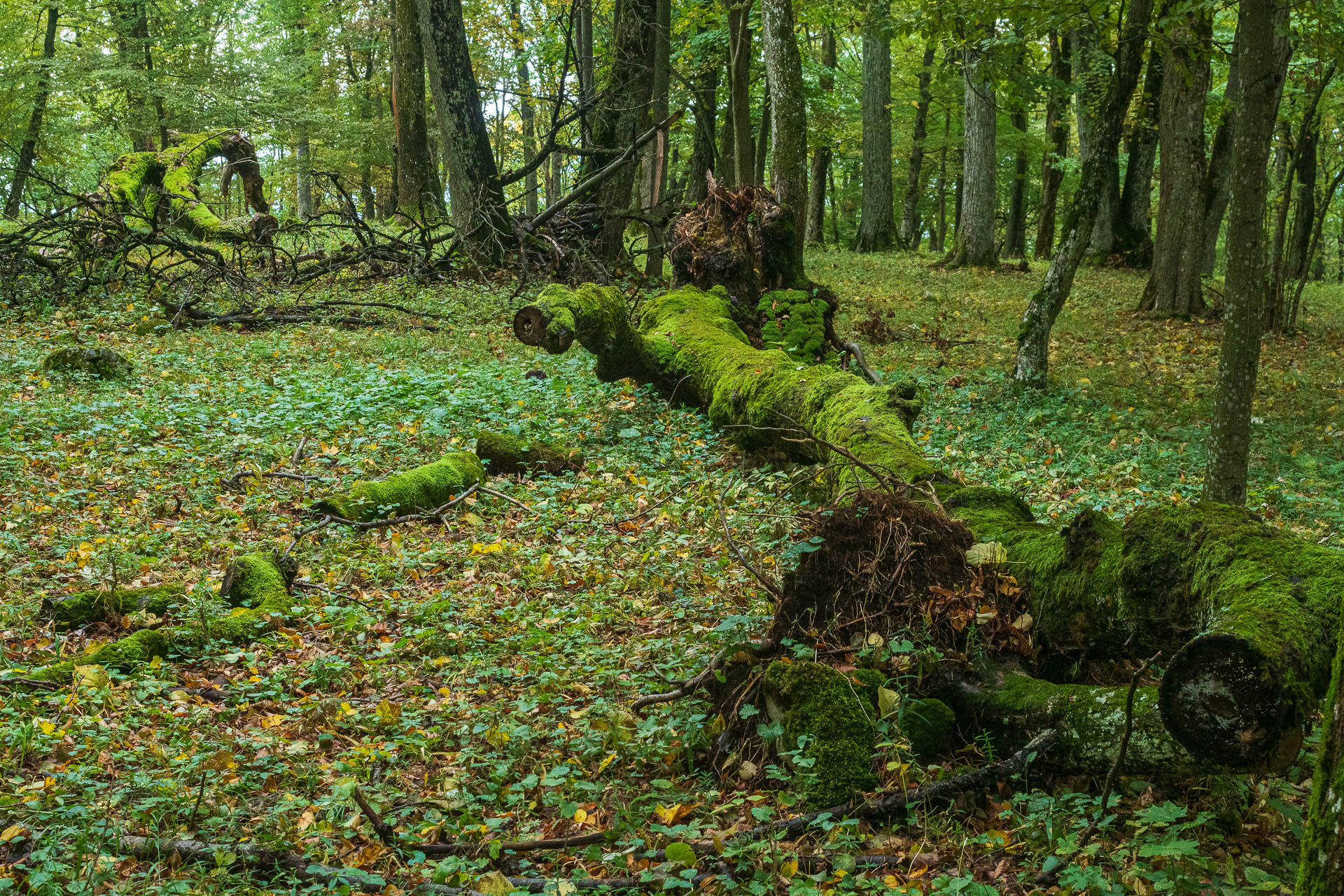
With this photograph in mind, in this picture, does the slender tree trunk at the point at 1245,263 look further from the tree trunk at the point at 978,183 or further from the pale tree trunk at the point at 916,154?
the pale tree trunk at the point at 916,154

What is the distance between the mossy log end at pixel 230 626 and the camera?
4418 mm

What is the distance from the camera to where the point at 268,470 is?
7.21 m

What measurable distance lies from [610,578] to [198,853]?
2.84m

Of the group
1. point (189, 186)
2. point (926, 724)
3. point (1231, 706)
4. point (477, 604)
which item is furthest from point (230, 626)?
point (189, 186)

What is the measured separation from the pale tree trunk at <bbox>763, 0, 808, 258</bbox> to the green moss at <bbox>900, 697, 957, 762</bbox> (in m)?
8.21

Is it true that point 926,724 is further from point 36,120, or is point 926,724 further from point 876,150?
point 36,120

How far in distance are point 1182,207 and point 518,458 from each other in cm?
1105

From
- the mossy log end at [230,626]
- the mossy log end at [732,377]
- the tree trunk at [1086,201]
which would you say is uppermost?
the tree trunk at [1086,201]

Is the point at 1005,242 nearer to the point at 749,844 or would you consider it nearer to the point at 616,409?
the point at 616,409

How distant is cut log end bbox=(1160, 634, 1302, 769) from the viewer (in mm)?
2477

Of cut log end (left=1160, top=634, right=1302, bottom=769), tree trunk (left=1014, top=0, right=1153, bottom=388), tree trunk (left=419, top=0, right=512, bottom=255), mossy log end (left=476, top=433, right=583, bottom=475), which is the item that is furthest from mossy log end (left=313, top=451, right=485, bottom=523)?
tree trunk (left=419, top=0, right=512, bottom=255)

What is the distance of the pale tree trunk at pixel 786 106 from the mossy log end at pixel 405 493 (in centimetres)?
577

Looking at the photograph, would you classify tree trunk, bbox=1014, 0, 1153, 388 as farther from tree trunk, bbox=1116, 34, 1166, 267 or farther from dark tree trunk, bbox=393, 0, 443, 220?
tree trunk, bbox=1116, 34, 1166, 267

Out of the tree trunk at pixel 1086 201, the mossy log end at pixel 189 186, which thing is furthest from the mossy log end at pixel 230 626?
the mossy log end at pixel 189 186
